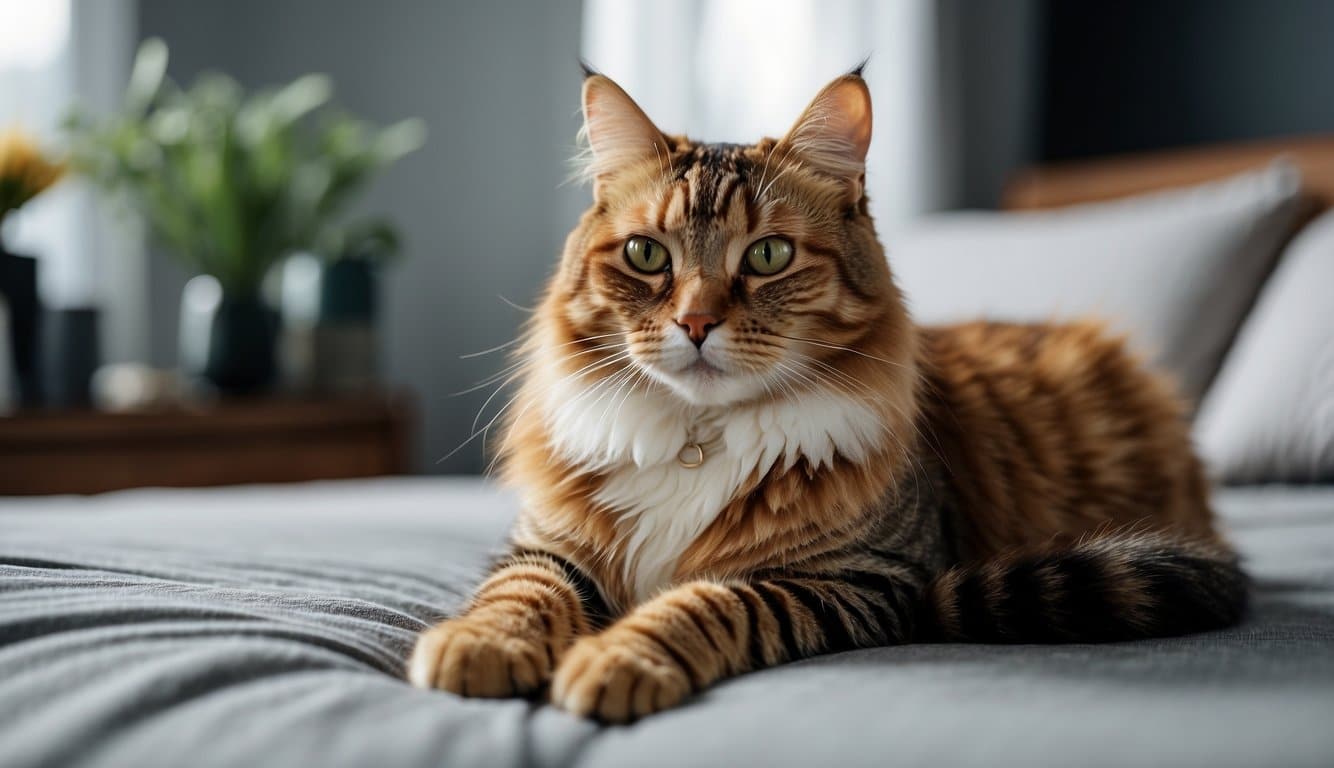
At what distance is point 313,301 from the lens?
9.91ft

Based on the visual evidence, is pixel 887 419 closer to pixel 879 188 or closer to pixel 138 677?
pixel 138 677

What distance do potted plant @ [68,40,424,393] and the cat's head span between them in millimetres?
1957

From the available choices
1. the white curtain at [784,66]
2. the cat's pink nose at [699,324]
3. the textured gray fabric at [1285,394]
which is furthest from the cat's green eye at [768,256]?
the white curtain at [784,66]

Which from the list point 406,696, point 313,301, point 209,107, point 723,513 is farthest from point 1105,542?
point 209,107

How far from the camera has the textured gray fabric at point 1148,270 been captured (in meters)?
1.94

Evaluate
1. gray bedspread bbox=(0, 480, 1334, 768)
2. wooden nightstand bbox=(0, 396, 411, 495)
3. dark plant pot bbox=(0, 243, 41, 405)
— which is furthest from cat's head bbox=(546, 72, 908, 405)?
dark plant pot bbox=(0, 243, 41, 405)

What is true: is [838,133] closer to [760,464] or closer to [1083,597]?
[760,464]

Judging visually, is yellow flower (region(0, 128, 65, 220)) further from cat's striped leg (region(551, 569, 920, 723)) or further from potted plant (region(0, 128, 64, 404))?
cat's striped leg (region(551, 569, 920, 723))

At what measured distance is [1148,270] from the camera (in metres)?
1.98

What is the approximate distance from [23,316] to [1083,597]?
271cm

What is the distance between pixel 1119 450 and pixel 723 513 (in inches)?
27.2

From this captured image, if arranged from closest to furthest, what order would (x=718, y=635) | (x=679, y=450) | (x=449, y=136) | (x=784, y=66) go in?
(x=718, y=635) → (x=679, y=450) → (x=784, y=66) → (x=449, y=136)

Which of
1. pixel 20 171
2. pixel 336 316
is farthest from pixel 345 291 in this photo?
pixel 20 171

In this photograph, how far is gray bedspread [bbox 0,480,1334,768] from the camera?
64cm
